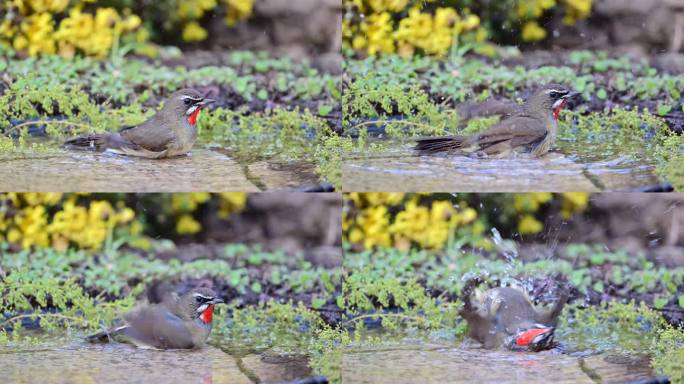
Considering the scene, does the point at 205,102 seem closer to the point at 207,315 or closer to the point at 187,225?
the point at 187,225

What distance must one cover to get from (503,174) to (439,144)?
37 cm

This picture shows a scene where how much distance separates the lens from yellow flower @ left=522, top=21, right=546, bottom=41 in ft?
18.6

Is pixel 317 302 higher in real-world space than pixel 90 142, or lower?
lower

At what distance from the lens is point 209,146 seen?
5871 mm

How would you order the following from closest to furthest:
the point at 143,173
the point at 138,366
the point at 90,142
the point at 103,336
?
the point at 138,366
the point at 143,173
the point at 90,142
the point at 103,336

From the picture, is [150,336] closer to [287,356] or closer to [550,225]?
[287,356]

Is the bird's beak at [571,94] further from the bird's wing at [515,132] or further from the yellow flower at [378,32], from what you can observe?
the yellow flower at [378,32]

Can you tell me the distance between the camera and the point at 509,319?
576 cm

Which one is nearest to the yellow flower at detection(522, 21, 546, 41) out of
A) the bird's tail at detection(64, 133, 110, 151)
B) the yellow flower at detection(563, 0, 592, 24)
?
the yellow flower at detection(563, 0, 592, 24)

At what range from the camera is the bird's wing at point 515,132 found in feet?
18.6

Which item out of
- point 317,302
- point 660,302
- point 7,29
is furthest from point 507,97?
point 7,29

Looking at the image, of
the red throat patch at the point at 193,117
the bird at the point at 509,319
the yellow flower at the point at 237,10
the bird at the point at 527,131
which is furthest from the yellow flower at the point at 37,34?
the bird at the point at 509,319

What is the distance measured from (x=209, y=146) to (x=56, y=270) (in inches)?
41.4

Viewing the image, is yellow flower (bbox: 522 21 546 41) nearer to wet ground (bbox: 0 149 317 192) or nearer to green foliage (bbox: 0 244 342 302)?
wet ground (bbox: 0 149 317 192)
